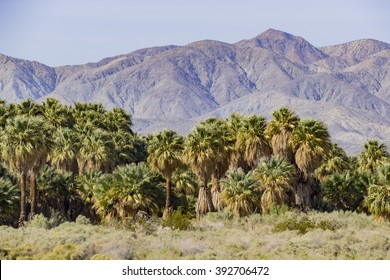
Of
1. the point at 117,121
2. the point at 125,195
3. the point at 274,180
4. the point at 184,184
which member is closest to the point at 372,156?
the point at 274,180

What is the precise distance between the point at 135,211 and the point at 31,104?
94.8 ft

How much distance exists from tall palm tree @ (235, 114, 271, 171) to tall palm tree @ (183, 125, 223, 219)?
162 inches

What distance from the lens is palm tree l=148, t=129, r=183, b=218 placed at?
52625 mm

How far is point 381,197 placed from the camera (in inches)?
1913

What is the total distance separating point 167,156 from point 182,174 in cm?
783

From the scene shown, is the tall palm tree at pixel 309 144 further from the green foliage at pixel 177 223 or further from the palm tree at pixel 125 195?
the green foliage at pixel 177 223

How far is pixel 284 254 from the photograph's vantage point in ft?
88.6

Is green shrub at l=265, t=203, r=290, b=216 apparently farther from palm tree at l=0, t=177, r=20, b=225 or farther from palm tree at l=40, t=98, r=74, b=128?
palm tree at l=40, t=98, r=74, b=128

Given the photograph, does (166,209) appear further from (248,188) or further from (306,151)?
(306,151)

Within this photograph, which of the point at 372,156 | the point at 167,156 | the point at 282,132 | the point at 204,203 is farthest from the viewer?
the point at 372,156

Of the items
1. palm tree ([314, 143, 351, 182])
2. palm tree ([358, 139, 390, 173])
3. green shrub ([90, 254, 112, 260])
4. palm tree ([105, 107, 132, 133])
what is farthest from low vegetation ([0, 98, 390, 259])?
palm tree ([105, 107, 132, 133])

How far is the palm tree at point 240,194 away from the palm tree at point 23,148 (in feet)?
47.5

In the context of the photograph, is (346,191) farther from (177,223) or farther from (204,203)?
(177,223)
